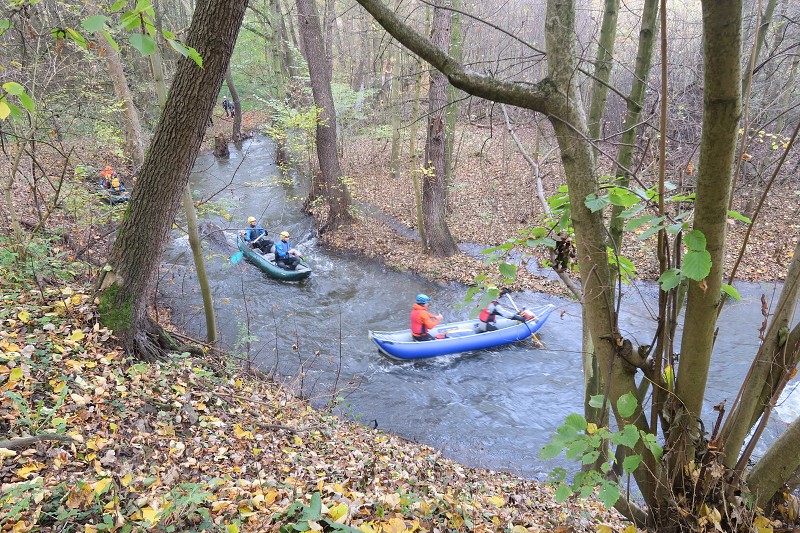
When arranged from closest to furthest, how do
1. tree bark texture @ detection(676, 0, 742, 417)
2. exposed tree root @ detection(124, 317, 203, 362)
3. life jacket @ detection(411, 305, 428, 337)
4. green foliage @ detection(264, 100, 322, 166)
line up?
tree bark texture @ detection(676, 0, 742, 417) < exposed tree root @ detection(124, 317, 203, 362) < life jacket @ detection(411, 305, 428, 337) < green foliage @ detection(264, 100, 322, 166)

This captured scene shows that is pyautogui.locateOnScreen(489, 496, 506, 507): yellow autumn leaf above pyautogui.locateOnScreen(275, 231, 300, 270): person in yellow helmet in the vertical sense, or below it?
below

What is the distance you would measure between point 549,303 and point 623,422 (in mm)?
→ 8884

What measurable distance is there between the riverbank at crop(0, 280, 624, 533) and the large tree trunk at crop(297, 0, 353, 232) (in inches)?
368

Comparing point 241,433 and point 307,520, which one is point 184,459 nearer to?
point 241,433

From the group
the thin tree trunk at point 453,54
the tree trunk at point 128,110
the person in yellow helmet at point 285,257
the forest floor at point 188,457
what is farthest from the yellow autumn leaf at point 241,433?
the thin tree trunk at point 453,54

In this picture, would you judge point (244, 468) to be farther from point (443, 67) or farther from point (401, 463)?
point (443, 67)

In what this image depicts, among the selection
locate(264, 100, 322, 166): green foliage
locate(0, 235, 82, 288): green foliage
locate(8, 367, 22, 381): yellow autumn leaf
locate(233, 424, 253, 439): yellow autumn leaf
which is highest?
locate(264, 100, 322, 166): green foliage

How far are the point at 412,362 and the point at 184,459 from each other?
5.77 metres

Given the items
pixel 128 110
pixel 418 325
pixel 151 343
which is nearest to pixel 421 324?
pixel 418 325

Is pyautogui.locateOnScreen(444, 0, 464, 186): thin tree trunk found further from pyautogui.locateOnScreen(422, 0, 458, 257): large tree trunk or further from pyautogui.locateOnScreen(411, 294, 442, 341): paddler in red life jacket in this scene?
pyautogui.locateOnScreen(411, 294, 442, 341): paddler in red life jacket

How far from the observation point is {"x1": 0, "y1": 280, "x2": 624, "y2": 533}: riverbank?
7.72ft

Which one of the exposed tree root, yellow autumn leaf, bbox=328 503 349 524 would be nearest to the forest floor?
yellow autumn leaf, bbox=328 503 349 524

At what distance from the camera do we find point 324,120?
44.6ft

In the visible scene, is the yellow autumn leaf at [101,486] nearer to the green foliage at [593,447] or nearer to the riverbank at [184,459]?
the riverbank at [184,459]
